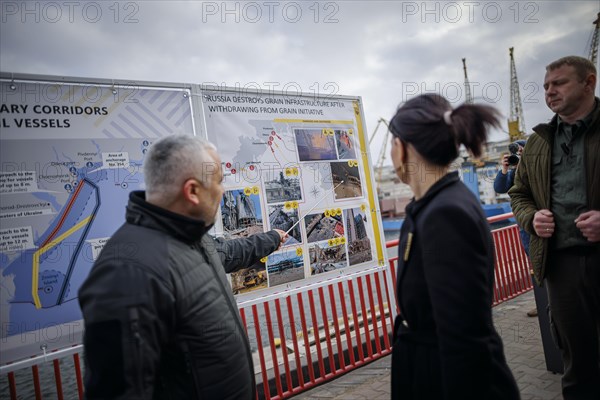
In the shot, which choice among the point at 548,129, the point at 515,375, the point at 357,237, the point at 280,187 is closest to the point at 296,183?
the point at 280,187

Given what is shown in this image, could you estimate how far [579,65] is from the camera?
239 centimetres

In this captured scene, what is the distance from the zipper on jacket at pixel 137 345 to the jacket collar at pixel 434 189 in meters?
1.14

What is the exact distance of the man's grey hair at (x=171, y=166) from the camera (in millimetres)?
1613

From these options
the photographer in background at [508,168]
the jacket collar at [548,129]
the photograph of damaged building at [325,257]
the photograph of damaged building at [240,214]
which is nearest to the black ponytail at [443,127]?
the jacket collar at [548,129]

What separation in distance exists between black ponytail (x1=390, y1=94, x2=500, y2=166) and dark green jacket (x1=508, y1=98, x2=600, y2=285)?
119 cm

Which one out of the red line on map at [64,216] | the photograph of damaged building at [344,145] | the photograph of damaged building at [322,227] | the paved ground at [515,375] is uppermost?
the photograph of damaged building at [344,145]

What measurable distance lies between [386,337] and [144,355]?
3.82 metres

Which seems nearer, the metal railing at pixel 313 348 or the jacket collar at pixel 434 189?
the jacket collar at pixel 434 189

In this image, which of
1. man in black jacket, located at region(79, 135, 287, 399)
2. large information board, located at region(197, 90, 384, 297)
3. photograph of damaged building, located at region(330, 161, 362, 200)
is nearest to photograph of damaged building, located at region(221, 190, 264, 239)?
large information board, located at region(197, 90, 384, 297)

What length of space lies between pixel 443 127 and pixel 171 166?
1133 mm

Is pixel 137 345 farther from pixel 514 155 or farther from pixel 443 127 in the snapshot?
pixel 514 155

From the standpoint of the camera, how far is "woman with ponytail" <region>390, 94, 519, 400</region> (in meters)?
1.38

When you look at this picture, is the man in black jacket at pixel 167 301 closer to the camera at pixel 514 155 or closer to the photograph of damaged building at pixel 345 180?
the photograph of damaged building at pixel 345 180

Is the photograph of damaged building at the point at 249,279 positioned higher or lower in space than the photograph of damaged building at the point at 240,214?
lower
